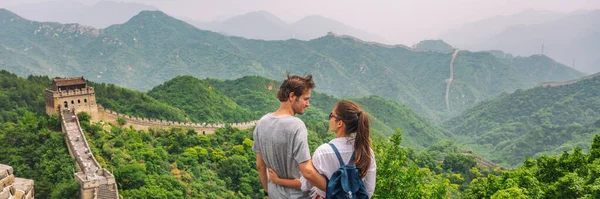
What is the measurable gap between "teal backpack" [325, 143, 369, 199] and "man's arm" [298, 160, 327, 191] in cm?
9

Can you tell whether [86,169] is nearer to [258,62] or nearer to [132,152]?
[132,152]

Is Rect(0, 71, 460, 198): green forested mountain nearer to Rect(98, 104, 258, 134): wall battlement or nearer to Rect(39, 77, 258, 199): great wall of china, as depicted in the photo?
Rect(39, 77, 258, 199): great wall of china

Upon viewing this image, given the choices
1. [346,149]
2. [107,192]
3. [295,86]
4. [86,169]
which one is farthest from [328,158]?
[86,169]

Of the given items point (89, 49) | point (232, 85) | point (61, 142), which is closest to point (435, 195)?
point (61, 142)

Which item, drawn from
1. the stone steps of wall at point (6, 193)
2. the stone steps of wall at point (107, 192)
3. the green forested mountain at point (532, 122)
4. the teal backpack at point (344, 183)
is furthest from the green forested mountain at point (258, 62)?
the teal backpack at point (344, 183)

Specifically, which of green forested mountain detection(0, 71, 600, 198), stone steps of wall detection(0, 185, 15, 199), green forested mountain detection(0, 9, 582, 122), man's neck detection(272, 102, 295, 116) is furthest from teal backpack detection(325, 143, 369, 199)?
green forested mountain detection(0, 9, 582, 122)

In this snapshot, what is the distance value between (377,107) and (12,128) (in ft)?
239

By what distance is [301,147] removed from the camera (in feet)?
14.8

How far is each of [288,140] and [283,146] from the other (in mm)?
107

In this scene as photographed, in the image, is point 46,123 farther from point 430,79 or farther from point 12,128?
point 430,79

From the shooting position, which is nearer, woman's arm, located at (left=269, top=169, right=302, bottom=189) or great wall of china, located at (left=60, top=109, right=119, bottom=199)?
woman's arm, located at (left=269, top=169, right=302, bottom=189)

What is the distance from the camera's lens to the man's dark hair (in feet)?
15.4

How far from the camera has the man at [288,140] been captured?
14.8 feet

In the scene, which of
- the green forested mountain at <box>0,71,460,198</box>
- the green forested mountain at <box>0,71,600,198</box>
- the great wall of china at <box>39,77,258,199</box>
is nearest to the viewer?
the green forested mountain at <box>0,71,600,198</box>
